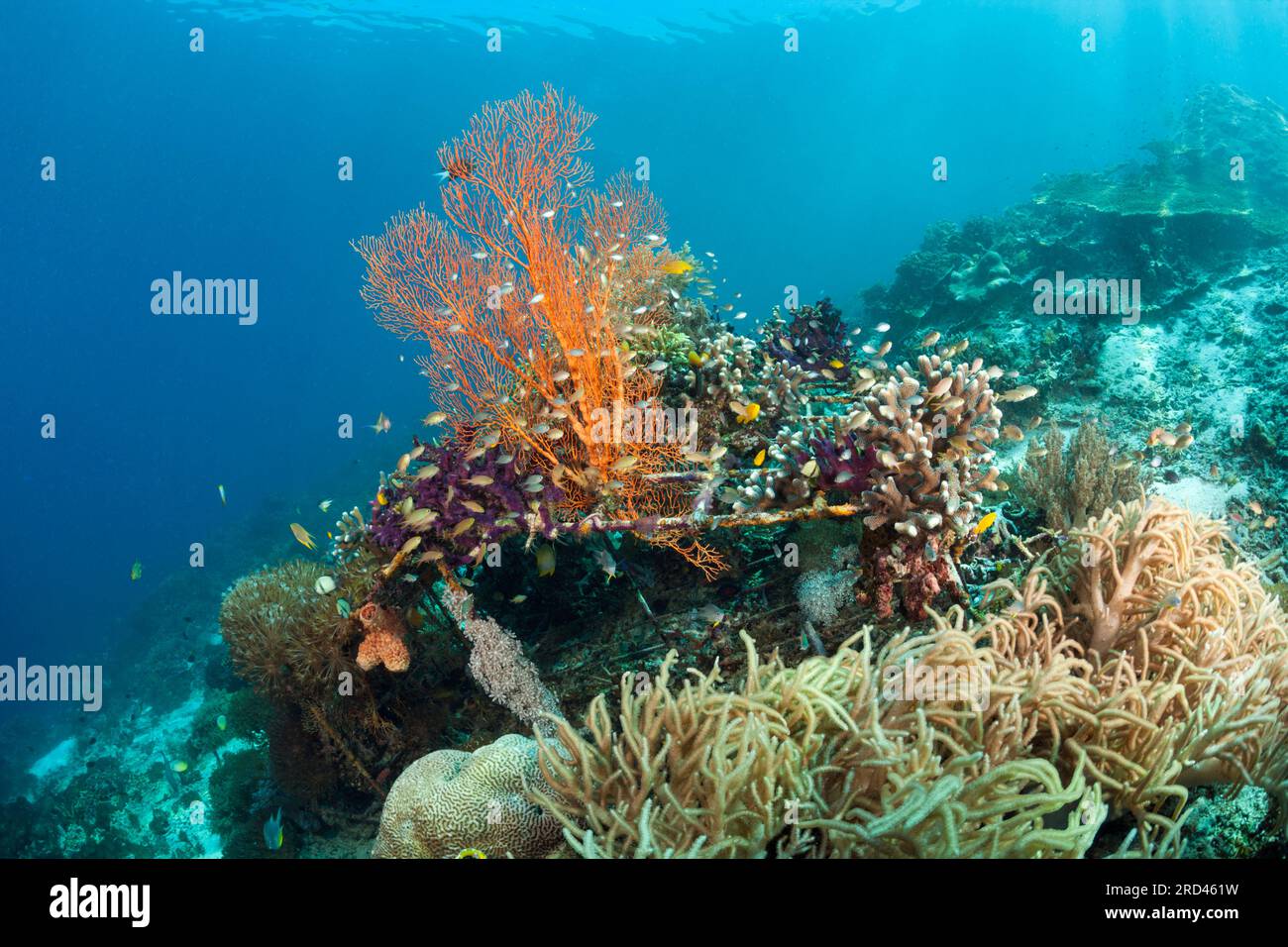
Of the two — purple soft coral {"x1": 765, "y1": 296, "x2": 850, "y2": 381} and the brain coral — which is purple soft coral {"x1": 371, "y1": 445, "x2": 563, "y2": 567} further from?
purple soft coral {"x1": 765, "y1": 296, "x2": 850, "y2": 381}

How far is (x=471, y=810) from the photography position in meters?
3.66

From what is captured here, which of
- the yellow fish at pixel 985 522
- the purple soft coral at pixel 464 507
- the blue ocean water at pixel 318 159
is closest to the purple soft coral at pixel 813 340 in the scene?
the yellow fish at pixel 985 522

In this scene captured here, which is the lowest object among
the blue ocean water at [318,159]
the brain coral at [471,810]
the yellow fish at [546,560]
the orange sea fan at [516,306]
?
the brain coral at [471,810]

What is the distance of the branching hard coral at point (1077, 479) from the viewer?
5926mm

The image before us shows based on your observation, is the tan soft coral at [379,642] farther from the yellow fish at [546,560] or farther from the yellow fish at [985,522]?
the yellow fish at [985,522]

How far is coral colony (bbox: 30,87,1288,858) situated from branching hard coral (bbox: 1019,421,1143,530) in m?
0.04

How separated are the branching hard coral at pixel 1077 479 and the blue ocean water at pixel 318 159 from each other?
28424 mm

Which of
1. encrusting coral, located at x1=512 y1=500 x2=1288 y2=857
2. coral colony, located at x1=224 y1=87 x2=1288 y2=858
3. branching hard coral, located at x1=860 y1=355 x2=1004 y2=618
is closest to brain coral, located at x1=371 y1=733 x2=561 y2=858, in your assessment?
coral colony, located at x1=224 y1=87 x2=1288 y2=858

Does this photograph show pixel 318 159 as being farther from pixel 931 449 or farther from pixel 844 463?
pixel 931 449

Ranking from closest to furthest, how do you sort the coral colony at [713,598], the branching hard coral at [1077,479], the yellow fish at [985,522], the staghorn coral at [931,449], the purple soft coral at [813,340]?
1. the coral colony at [713,598]
2. the staghorn coral at [931,449]
3. the yellow fish at [985,522]
4. the branching hard coral at [1077,479]
5. the purple soft coral at [813,340]

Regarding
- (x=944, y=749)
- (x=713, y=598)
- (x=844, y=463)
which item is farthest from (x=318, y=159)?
(x=944, y=749)

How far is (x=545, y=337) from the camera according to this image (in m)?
6.65
